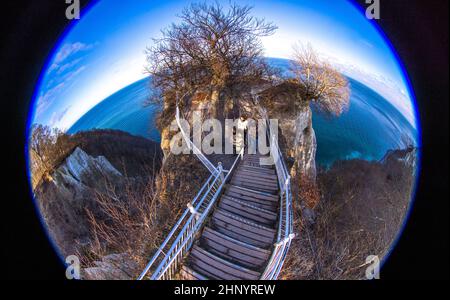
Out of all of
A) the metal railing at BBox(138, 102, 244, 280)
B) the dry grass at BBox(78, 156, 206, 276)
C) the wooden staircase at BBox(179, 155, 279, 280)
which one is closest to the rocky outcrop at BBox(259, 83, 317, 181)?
the wooden staircase at BBox(179, 155, 279, 280)

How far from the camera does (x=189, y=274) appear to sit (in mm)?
4805

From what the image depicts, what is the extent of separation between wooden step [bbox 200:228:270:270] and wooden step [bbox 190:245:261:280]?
165 mm

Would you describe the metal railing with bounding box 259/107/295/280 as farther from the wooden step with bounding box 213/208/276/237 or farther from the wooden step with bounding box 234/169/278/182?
the wooden step with bounding box 213/208/276/237

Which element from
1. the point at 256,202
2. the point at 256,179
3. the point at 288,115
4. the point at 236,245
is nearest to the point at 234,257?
the point at 236,245

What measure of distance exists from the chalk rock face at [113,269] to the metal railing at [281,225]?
128 inches

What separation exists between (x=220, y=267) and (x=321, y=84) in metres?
7.97

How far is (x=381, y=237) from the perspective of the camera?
709cm

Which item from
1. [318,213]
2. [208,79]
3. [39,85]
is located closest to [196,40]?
[208,79]

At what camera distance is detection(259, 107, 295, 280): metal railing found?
436 cm

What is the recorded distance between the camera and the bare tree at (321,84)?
7.71m

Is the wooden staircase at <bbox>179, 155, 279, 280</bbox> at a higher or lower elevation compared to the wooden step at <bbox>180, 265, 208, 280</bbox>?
higher

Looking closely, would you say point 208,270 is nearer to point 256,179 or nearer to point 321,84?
point 256,179

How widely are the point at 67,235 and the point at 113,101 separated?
4738 millimetres
